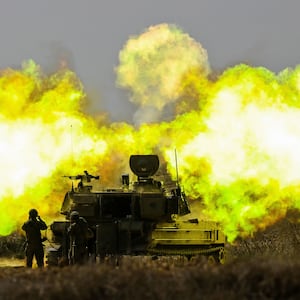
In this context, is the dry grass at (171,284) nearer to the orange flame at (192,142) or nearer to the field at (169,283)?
the field at (169,283)

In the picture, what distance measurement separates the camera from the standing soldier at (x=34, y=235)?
2122cm

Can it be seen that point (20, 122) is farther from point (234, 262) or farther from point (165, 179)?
point (234, 262)

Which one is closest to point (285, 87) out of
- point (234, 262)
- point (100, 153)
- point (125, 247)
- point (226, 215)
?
point (226, 215)

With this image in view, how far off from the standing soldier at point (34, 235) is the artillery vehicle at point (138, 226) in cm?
103

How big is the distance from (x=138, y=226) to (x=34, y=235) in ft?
9.47

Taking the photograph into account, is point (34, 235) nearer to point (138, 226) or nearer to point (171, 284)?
point (138, 226)

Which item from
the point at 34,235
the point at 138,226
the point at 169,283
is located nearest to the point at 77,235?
the point at 34,235

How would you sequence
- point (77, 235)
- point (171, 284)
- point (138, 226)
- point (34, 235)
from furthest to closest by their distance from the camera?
1. point (138, 226)
2. point (34, 235)
3. point (77, 235)
4. point (171, 284)

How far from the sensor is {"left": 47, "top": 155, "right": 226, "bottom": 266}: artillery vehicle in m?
22.5

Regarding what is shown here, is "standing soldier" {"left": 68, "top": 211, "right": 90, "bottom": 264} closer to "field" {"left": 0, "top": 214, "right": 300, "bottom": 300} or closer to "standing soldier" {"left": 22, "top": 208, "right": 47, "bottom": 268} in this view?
"standing soldier" {"left": 22, "top": 208, "right": 47, "bottom": 268}

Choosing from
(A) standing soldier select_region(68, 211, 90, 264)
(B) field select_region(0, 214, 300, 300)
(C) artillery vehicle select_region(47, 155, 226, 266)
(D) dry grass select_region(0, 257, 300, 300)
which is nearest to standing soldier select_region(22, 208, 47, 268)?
(C) artillery vehicle select_region(47, 155, 226, 266)

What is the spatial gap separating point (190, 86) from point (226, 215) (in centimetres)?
505

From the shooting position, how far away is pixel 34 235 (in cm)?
2136

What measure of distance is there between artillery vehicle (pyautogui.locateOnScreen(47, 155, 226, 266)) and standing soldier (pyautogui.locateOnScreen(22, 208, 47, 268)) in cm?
103
